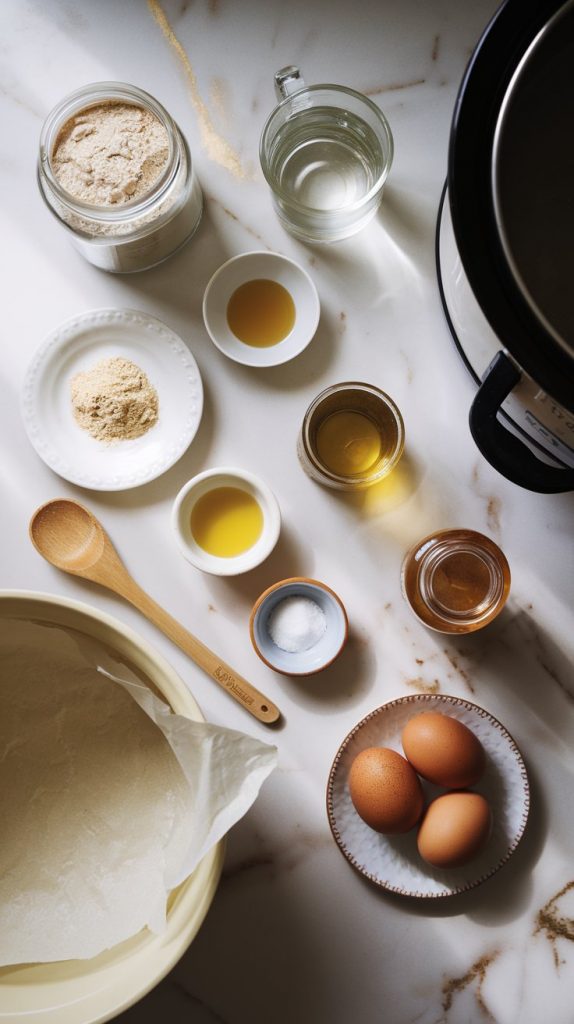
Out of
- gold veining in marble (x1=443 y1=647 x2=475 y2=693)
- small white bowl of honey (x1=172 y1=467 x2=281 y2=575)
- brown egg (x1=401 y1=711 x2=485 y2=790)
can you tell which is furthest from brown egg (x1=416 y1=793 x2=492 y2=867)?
small white bowl of honey (x1=172 y1=467 x2=281 y2=575)

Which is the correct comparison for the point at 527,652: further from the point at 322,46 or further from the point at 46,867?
the point at 322,46

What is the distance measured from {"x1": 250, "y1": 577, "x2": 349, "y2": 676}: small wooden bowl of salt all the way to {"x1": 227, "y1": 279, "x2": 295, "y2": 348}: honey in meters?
0.34

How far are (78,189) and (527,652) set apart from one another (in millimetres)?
841

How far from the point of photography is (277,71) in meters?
1.02

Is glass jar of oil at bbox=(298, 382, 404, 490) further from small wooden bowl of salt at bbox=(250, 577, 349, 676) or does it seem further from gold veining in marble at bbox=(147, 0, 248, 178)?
gold veining in marble at bbox=(147, 0, 248, 178)

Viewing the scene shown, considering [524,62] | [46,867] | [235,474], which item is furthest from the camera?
[235,474]

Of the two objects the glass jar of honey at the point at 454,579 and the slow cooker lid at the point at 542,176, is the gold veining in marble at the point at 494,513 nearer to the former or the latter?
the glass jar of honey at the point at 454,579

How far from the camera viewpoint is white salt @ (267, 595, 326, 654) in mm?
999

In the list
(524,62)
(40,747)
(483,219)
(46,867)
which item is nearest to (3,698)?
(40,747)

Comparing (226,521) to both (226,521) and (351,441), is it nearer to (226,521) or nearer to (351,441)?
(226,521)

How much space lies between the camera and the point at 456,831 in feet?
3.00

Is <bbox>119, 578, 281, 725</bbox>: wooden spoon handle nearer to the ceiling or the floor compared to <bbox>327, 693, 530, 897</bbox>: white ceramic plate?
nearer to the ceiling

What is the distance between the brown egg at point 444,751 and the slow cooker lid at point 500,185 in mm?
468

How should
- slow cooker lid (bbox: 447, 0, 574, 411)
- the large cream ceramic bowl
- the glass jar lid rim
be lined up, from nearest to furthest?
slow cooker lid (bbox: 447, 0, 574, 411)
the large cream ceramic bowl
the glass jar lid rim
